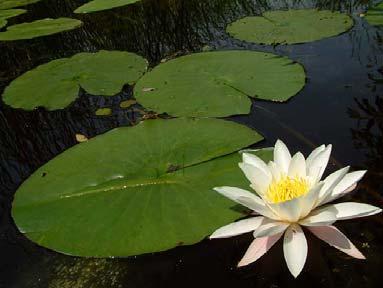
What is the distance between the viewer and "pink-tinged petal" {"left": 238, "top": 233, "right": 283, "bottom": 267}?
1414 millimetres

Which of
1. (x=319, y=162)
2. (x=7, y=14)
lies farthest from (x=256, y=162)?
(x=7, y=14)

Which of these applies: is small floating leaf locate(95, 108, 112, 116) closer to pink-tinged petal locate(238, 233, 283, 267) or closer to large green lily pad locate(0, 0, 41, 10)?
pink-tinged petal locate(238, 233, 283, 267)

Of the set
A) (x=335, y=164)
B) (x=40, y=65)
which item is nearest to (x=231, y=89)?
(x=335, y=164)

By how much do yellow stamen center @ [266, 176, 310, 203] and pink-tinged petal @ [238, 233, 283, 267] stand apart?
0.45 ft

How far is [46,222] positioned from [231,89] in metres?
1.51

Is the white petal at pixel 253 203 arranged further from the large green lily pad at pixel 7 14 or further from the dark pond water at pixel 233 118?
the large green lily pad at pixel 7 14

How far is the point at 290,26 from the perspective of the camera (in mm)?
3756

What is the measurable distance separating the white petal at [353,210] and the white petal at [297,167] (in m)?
0.18

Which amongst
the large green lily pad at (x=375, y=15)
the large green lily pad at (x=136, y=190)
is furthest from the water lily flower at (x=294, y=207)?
the large green lily pad at (x=375, y=15)

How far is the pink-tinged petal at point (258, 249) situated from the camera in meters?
1.41

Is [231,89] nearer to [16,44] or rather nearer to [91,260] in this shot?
[91,260]

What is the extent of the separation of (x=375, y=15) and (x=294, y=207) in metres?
2.97

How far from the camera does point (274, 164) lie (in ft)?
5.16

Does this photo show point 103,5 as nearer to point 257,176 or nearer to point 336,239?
point 257,176
